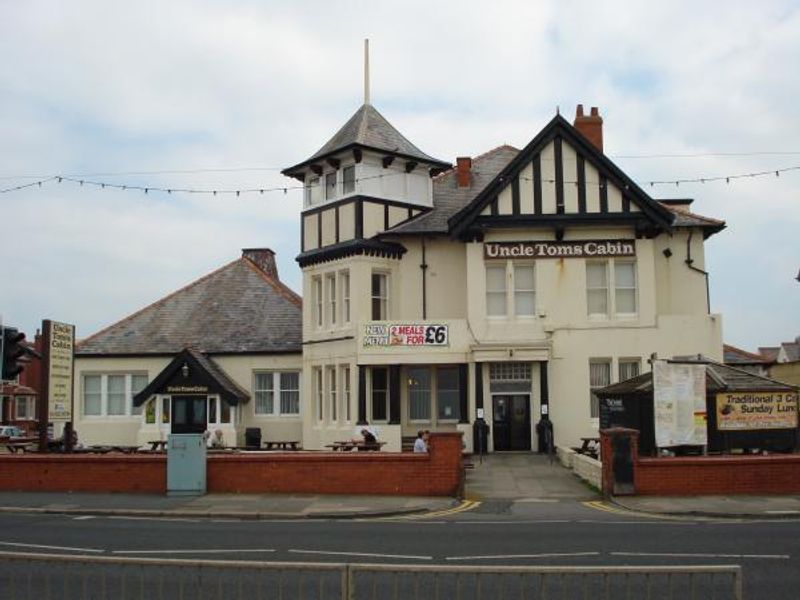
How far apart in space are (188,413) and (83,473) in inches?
521

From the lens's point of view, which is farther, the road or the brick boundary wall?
the brick boundary wall

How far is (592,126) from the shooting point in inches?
1334

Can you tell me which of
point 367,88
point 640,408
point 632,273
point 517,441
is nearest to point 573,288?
point 632,273

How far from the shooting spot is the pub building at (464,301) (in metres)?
30.1

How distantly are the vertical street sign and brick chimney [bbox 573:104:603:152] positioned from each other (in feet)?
63.3

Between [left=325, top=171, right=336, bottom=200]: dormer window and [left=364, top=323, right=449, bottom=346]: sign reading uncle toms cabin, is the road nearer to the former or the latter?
[left=364, top=323, right=449, bottom=346]: sign reading uncle toms cabin

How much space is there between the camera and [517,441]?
3020 cm

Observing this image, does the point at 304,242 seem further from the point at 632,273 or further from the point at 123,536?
the point at 123,536

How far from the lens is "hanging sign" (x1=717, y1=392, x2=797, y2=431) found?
21453 mm

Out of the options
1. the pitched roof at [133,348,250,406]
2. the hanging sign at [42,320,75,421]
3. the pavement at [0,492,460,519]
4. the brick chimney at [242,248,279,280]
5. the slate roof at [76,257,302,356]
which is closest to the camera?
the pavement at [0,492,460,519]

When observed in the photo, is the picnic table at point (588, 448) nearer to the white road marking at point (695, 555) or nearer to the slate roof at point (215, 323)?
the slate roof at point (215, 323)

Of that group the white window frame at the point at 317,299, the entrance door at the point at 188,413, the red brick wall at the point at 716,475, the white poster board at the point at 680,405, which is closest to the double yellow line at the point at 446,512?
the red brick wall at the point at 716,475

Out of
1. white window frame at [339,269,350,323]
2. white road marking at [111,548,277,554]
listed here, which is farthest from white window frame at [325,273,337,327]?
white road marking at [111,548,277,554]

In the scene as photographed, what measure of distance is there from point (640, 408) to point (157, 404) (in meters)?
18.6
